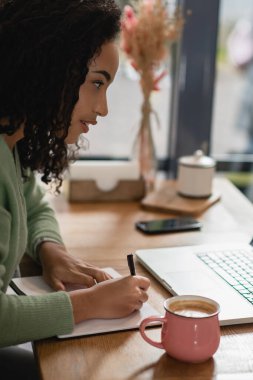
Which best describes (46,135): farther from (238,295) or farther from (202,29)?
(202,29)

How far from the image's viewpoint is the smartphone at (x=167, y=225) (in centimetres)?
163

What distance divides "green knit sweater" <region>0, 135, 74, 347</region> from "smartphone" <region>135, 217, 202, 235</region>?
1.08ft

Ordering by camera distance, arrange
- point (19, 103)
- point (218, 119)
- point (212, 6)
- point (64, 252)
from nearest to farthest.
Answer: point (19, 103), point (64, 252), point (212, 6), point (218, 119)

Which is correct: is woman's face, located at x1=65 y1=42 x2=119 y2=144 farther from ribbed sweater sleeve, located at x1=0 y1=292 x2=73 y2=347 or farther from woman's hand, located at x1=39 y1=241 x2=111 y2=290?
ribbed sweater sleeve, located at x1=0 y1=292 x2=73 y2=347

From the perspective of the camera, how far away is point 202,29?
83.9 inches

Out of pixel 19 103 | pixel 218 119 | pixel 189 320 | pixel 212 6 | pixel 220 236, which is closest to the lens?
pixel 189 320

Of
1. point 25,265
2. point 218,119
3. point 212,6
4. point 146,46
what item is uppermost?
point 212,6

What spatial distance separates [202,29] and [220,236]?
0.83 m

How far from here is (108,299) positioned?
114 cm

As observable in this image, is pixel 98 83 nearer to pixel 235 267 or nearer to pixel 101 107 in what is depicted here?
pixel 101 107

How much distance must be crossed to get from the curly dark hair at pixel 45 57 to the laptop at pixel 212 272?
369 mm

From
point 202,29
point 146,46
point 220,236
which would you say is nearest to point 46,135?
point 220,236

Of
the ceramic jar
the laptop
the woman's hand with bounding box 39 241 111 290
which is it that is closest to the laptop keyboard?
the laptop

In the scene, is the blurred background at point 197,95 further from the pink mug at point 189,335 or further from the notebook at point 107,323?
the pink mug at point 189,335
